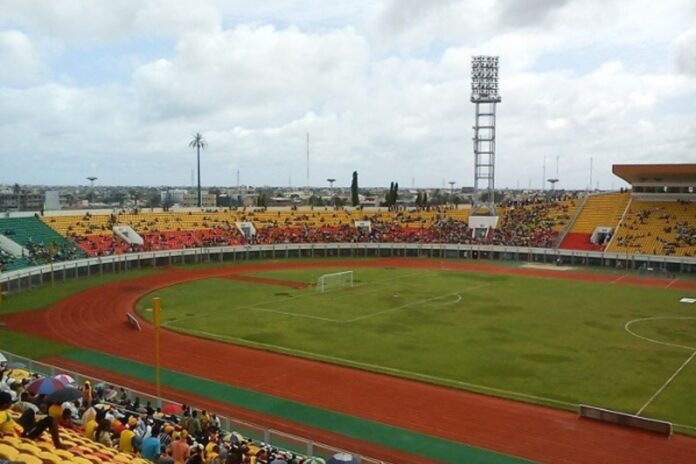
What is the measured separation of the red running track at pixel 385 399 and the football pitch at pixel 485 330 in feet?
4.04

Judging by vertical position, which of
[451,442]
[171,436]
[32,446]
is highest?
[32,446]

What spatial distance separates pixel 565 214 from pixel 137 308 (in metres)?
53.5

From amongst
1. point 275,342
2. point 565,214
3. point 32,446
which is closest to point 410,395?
point 275,342

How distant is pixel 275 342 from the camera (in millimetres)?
32438

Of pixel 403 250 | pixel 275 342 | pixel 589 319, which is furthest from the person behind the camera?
Answer: pixel 403 250

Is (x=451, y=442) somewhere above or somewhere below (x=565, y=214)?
below

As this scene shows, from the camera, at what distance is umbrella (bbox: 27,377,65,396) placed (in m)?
16.8

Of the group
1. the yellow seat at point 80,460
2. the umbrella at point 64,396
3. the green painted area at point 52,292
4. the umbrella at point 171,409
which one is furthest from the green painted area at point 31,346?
the yellow seat at point 80,460

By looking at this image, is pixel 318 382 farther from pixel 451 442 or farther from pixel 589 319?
pixel 589 319

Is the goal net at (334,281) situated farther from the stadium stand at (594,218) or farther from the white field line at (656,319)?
the stadium stand at (594,218)

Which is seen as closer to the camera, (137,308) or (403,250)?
(137,308)

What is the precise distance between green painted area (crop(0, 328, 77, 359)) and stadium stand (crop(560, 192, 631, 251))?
52.4m

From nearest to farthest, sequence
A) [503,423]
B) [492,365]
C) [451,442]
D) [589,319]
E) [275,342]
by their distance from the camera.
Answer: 1. [451,442]
2. [503,423]
3. [492,365]
4. [275,342]
5. [589,319]

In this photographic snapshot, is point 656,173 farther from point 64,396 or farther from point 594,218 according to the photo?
point 64,396
